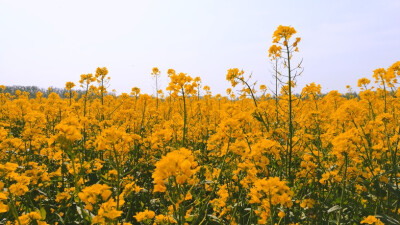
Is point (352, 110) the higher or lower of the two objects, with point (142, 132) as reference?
higher

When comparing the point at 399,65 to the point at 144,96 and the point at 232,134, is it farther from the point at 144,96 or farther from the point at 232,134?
the point at 144,96

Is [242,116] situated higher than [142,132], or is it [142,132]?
[242,116]

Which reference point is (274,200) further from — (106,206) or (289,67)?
(289,67)

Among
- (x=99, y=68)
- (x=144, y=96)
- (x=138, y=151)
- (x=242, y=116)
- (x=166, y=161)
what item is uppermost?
(x=99, y=68)

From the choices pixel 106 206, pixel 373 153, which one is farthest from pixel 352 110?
pixel 106 206

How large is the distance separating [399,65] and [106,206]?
148 inches

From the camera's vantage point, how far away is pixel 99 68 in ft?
17.6

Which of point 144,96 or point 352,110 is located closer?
point 352,110

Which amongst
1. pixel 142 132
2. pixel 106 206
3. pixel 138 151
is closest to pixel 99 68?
pixel 142 132

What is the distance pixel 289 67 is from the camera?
2939 millimetres

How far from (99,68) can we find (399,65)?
4836mm

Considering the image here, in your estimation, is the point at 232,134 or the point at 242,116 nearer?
the point at 232,134

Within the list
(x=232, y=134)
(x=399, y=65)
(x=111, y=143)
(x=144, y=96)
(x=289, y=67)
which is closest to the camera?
(x=111, y=143)

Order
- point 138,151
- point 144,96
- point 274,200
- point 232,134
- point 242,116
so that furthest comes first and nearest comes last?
1. point 144,96
2. point 138,151
3. point 242,116
4. point 232,134
5. point 274,200
